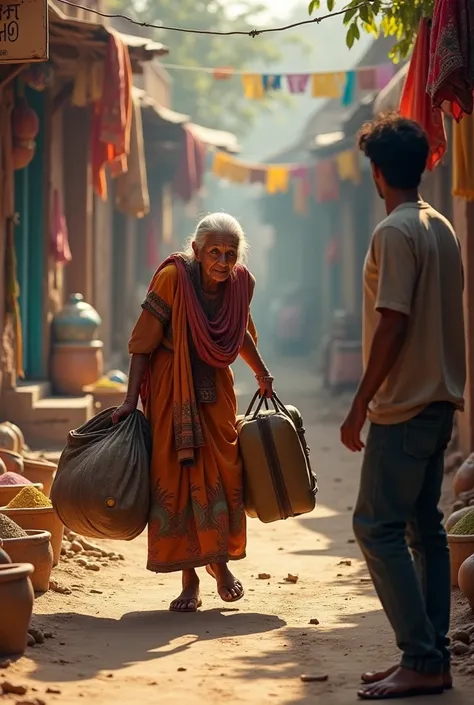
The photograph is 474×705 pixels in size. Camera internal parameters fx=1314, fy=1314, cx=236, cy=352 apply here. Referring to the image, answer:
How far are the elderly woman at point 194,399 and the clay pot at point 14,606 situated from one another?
1148mm

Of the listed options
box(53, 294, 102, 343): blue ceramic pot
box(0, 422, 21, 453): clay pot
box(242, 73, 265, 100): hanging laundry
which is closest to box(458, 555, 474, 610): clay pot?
box(0, 422, 21, 453): clay pot

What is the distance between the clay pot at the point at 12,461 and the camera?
298 inches

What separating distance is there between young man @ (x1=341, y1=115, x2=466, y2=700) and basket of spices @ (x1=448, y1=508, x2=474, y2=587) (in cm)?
174

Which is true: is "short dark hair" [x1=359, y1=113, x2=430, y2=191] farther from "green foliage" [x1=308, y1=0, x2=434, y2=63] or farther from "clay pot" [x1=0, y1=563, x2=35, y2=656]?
"green foliage" [x1=308, y1=0, x2=434, y2=63]

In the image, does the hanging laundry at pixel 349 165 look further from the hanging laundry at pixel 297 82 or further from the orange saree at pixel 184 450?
the orange saree at pixel 184 450

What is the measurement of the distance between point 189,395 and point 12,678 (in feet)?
5.59

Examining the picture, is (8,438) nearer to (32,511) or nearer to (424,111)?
(32,511)

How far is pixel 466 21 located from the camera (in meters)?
5.81

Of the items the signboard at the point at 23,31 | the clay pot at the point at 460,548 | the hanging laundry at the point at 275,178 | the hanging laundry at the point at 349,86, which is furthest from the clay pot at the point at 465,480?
the hanging laundry at the point at 275,178

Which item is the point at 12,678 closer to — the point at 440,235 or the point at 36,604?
the point at 36,604

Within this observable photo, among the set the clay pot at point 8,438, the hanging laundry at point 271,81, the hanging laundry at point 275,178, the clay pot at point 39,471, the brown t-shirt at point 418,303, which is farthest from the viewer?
the hanging laundry at point 275,178

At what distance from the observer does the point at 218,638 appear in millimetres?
5281

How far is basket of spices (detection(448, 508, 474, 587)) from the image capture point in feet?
19.4

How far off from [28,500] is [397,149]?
2.94 metres
